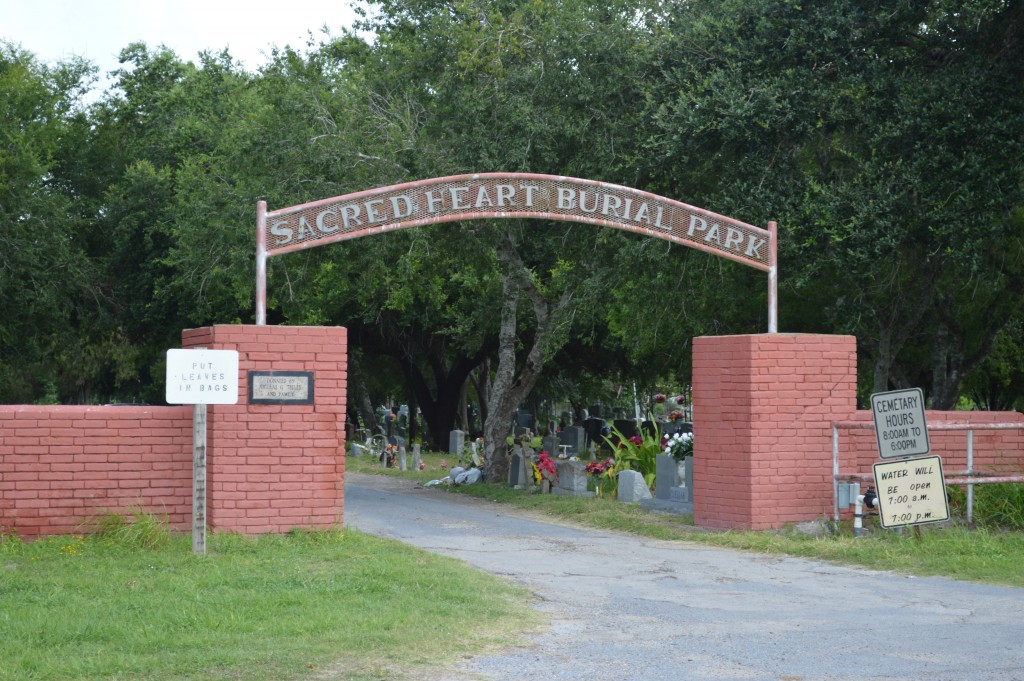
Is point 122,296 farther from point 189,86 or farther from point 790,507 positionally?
point 790,507

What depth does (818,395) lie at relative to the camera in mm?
14070

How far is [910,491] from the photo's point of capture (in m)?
12.3

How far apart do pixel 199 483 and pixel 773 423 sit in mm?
6334

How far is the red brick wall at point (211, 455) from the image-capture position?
11969 millimetres

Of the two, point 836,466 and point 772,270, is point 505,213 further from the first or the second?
point 836,466

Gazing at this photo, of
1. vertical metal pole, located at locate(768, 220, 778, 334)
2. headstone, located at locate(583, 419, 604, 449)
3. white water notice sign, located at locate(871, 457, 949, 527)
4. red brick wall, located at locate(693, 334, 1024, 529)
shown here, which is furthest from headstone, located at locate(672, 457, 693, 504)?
headstone, located at locate(583, 419, 604, 449)

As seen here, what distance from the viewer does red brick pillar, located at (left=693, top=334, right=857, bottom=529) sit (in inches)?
543

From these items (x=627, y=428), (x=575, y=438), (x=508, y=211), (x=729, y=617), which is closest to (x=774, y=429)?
(x=508, y=211)

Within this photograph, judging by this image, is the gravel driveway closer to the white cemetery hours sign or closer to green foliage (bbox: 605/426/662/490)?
the white cemetery hours sign

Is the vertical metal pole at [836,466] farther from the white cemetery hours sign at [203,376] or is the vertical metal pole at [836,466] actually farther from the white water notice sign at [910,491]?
the white cemetery hours sign at [203,376]

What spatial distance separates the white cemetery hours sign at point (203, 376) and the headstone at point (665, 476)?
718cm

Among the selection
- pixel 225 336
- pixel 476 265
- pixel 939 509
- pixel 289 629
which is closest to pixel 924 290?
pixel 476 265

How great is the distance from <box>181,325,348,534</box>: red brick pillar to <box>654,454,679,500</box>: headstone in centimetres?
533

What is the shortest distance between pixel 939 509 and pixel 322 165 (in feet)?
37.8
